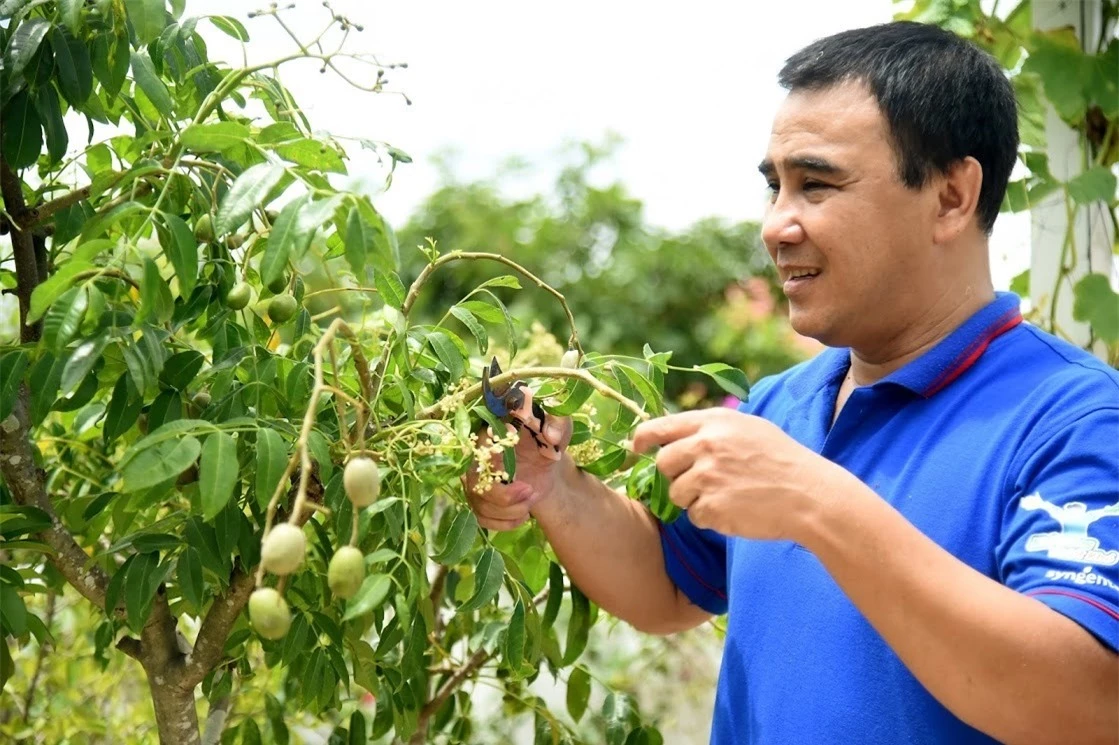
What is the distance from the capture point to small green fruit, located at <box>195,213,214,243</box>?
1.11 metres

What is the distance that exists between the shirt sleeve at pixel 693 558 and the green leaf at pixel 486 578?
0.38 meters

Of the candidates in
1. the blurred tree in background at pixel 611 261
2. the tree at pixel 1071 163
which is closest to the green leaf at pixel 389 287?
the tree at pixel 1071 163

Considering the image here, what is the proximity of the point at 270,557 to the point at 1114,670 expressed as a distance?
0.65 metres

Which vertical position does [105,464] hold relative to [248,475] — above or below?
below

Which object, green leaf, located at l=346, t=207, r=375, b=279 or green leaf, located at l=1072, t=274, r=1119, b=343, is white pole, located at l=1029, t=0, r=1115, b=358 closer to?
green leaf, located at l=1072, t=274, r=1119, b=343

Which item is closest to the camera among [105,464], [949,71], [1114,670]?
[1114,670]

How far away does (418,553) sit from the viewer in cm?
114

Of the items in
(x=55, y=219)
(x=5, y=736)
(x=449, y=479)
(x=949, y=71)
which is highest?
(x=949, y=71)

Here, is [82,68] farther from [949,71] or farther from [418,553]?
[949,71]

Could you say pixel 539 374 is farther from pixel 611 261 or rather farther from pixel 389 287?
pixel 611 261

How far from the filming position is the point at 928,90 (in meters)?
1.28

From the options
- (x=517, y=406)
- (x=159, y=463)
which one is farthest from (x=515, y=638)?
(x=159, y=463)

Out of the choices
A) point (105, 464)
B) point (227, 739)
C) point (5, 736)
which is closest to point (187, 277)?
point (105, 464)

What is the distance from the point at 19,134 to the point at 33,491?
32 centimetres
